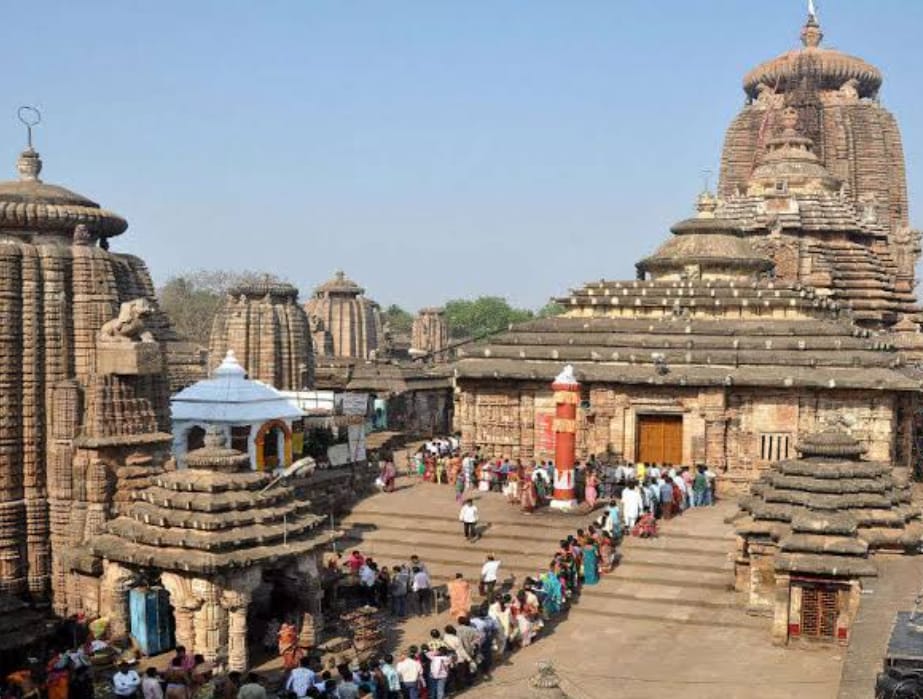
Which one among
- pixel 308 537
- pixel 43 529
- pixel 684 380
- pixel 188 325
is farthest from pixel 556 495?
pixel 188 325

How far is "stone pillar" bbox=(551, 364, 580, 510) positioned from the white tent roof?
5.98m

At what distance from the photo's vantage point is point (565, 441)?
23.9 meters

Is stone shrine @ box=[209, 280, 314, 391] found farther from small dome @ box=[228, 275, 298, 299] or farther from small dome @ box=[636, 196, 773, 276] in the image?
small dome @ box=[636, 196, 773, 276]

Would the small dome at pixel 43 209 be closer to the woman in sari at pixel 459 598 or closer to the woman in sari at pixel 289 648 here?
the woman in sari at pixel 289 648

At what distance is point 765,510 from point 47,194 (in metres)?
13.5

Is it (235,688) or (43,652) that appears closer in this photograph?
(235,688)

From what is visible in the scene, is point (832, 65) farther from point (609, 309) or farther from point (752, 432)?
point (752, 432)

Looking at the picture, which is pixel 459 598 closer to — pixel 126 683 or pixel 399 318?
pixel 126 683

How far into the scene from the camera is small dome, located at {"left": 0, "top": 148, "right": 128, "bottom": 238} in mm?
17719

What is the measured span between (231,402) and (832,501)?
13.0 m

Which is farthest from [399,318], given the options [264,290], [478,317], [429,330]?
[264,290]

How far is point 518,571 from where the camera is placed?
20688 millimetres

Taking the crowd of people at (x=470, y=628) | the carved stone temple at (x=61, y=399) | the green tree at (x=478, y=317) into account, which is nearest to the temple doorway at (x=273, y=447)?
the crowd of people at (x=470, y=628)

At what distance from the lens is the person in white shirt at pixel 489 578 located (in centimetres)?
1900
